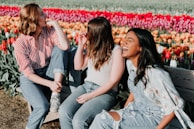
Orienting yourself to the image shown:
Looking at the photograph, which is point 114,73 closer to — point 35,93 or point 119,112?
point 119,112

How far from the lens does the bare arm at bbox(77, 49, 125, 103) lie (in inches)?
123

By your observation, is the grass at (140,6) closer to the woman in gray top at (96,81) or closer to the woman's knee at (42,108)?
the woman in gray top at (96,81)

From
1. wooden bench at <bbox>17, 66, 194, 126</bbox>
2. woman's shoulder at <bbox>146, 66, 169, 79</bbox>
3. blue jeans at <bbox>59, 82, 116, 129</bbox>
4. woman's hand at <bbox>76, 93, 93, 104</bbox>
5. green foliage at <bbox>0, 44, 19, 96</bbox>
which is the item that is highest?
woman's shoulder at <bbox>146, 66, 169, 79</bbox>

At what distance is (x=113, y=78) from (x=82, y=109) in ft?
1.28

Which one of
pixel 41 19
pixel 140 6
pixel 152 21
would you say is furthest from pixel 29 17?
pixel 140 6

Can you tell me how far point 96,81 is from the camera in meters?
3.29

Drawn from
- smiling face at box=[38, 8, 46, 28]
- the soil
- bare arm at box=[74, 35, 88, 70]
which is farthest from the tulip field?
smiling face at box=[38, 8, 46, 28]

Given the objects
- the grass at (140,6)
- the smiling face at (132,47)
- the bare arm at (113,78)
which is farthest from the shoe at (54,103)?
the grass at (140,6)

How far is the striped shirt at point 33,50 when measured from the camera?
11.5ft

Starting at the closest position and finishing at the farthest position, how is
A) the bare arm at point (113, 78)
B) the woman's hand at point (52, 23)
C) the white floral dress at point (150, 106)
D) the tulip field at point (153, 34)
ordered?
the white floral dress at point (150, 106), the bare arm at point (113, 78), the woman's hand at point (52, 23), the tulip field at point (153, 34)

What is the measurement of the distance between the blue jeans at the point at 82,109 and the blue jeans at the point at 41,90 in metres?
0.27

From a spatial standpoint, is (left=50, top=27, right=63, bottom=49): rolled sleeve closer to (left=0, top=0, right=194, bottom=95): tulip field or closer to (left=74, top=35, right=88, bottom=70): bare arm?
(left=74, top=35, right=88, bottom=70): bare arm

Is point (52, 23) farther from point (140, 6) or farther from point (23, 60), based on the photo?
point (140, 6)

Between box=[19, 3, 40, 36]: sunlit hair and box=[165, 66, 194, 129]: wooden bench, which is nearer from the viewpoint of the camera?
box=[165, 66, 194, 129]: wooden bench
